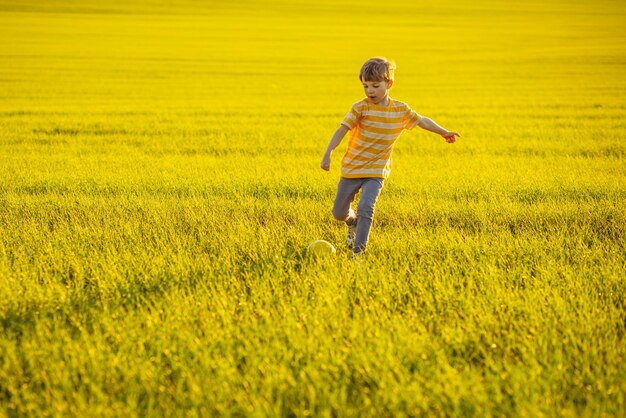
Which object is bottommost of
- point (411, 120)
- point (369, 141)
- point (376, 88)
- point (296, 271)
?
point (296, 271)

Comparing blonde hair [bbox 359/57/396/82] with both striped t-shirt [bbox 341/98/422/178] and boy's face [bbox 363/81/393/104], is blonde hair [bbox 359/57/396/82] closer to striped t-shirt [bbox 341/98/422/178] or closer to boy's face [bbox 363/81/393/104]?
boy's face [bbox 363/81/393/104]

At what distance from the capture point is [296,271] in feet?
13.2

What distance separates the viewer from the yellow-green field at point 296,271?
260cm

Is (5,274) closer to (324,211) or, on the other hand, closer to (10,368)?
(10,368)

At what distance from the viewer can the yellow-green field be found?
2596 mm

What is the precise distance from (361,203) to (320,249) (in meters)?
0.42

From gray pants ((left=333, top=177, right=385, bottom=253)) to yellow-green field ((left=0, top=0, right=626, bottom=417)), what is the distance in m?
0.18

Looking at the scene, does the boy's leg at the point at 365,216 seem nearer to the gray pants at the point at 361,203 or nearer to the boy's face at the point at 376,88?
the gray pants at the point at 361,203

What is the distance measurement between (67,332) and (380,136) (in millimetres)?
2362

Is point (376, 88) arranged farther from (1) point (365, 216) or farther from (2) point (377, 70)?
(1) point (365, 216)

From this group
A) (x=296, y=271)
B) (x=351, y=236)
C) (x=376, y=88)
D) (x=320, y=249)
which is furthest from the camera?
(x=351, y=236)

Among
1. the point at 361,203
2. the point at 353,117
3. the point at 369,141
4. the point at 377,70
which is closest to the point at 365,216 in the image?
the point at 361,203

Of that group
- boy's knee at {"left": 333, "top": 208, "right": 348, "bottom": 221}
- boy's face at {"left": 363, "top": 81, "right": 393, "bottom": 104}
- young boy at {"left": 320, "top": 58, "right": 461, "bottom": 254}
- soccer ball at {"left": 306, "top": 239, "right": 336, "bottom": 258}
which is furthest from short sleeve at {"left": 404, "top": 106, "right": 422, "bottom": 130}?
soccer ball at {"left": 306, "top": 239, "right": 336, "bottom": 258}

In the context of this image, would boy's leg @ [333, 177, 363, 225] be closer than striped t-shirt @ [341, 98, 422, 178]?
No
